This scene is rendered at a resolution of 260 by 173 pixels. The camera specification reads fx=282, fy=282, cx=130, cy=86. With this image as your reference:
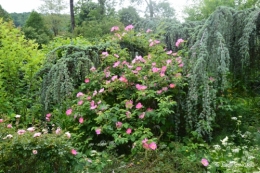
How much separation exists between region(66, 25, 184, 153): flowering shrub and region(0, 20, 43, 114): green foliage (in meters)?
1.20

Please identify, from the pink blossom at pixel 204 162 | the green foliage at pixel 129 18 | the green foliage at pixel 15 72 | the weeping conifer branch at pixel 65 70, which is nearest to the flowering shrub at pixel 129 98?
the weeping conifer branch at pixel 65 70

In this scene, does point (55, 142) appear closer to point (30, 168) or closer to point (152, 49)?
point (30, 168)

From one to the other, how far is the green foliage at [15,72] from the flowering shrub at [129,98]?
1204 mm

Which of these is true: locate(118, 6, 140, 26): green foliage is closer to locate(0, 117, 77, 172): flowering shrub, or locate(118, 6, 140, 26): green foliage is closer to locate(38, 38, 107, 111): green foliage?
locate(38, 38, 107, 111): green foliage

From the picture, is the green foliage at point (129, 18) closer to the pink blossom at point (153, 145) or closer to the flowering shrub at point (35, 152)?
the pink blossom at point (153, 145)

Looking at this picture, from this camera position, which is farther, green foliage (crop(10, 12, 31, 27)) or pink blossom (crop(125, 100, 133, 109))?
green foliage (crop(10, 12, 31, 27))

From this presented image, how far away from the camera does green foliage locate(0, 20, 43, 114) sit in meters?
4.34

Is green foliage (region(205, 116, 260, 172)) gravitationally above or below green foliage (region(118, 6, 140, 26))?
below

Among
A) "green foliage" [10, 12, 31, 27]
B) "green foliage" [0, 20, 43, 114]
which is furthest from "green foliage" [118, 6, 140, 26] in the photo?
"green foliage" [10, 12, 31, 27]

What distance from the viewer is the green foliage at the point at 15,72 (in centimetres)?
434

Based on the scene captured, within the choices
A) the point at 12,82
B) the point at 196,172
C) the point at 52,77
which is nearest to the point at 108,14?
the point at 12,82

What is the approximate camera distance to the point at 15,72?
14.9 ft

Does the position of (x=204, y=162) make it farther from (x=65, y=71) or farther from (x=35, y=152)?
(x=65, y=71)

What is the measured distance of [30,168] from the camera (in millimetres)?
2545
